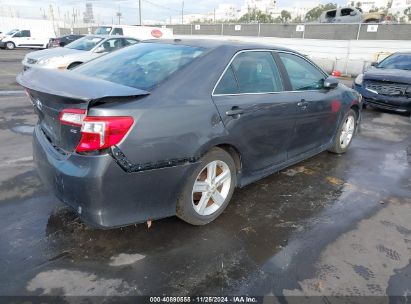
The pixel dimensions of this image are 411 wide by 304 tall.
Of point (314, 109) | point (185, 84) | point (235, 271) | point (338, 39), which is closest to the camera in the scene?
point (235, 271)

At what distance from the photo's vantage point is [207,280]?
266 cm

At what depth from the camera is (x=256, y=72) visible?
375cm

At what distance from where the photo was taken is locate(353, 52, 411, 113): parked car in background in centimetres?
834

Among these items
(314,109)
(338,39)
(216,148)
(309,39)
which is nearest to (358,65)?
(338,39)

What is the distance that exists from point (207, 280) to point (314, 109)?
265 cm

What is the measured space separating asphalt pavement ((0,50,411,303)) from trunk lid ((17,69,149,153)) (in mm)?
853

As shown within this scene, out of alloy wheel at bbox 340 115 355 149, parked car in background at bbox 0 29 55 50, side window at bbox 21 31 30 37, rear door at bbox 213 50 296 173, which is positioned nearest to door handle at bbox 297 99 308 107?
rear door at bbox 213 50 296 173

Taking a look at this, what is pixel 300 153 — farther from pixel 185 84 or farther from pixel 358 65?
pixel 358 65

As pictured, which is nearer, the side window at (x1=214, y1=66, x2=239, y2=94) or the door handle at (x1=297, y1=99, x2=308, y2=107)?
the side window at (x1=214, y1=66, x2=239, y2=94)

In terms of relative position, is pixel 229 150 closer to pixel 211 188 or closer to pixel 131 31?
pixel 211 188

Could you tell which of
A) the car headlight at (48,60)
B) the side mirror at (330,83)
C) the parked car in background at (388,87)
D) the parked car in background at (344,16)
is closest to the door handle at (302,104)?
the side mirror at (330,83)

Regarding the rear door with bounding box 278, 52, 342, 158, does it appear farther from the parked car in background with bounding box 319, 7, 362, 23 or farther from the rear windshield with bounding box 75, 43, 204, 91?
the parked car in background with bounding box 319, 7, 362, 23

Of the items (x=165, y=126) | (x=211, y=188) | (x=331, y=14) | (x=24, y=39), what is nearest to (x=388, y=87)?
(x=211, y=188)

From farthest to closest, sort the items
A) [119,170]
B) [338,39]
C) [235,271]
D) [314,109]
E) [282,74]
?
[338,39] → [314,109] → [282,74] → [235,271] → [119,170]
